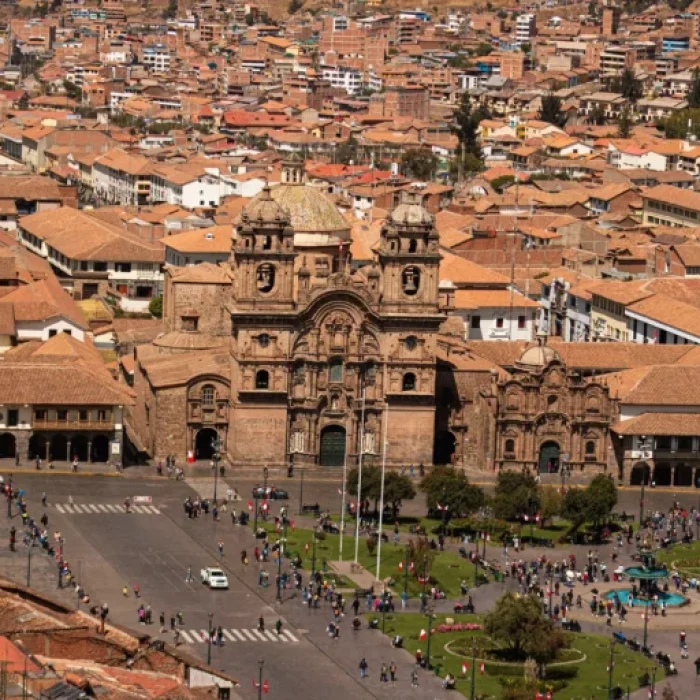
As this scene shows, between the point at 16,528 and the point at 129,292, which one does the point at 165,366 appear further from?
the point at 129,292

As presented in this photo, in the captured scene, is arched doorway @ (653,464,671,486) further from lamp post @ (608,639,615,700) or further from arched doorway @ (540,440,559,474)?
lamp post @ (608,639,615,700)

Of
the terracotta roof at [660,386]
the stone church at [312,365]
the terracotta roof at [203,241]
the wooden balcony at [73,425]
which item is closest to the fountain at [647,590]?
the terracotta roof at [660,386]

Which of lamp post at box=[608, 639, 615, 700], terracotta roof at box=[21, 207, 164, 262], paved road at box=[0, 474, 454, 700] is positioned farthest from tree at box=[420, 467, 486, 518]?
terracotta roof at box=[21, 207, 164, 262]

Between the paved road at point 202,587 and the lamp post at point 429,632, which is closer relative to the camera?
the paved road at point 202,587

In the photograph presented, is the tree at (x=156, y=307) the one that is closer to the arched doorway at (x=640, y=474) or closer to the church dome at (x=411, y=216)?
the church dome at (x=411, y=216)

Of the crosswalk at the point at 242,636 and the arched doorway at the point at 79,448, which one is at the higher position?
the arched doorway at the point at 79,448

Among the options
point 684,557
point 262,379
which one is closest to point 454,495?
point 684,557
